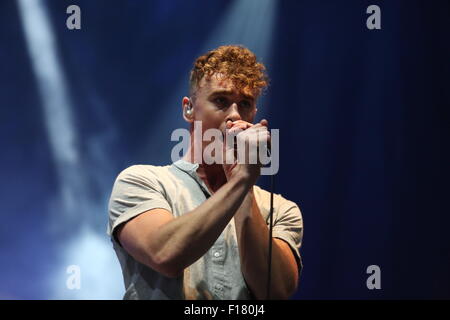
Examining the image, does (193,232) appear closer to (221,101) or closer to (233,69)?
(221,101)

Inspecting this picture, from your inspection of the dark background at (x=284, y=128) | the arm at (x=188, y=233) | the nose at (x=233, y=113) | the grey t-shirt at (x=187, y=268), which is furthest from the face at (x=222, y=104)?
the dark background at (x=284, y=128)

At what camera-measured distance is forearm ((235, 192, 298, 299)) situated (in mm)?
1654

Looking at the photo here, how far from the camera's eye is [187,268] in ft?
5.44

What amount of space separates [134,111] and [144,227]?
5.26ft

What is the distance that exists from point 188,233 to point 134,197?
26 centimetres

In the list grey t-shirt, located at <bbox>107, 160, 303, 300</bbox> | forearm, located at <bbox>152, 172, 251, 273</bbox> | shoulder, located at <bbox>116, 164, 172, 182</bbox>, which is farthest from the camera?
shoulder, located at <bbox>116, 164, 172, 182</bbox>

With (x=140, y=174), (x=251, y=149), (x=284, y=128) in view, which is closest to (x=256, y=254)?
(x=251, y=149)

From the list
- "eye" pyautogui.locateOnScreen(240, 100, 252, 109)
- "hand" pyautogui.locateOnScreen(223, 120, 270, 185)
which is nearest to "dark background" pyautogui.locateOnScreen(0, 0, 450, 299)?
"eye" pyautogui.locateOnScreen(240, 100, 252, 109)

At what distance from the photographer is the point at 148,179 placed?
5.78ft

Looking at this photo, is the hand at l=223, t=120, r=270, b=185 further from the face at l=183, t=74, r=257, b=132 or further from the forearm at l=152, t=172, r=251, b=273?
the face at l=183, t=74, r=257, b=132

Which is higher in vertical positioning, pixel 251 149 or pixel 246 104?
pixel 246 104
